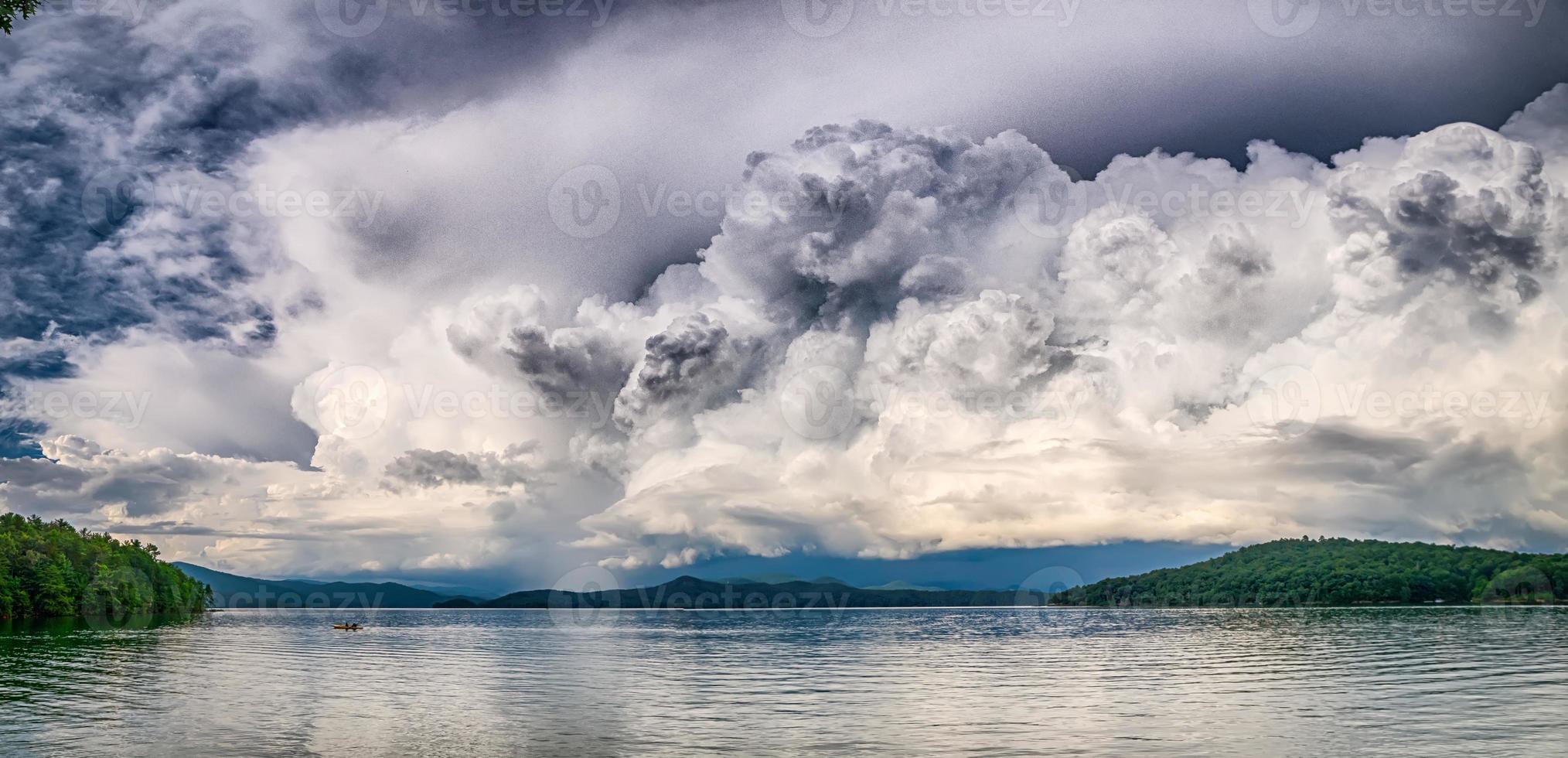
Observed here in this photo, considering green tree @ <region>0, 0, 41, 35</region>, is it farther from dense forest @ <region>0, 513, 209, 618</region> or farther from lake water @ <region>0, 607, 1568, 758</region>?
dense forest @ <region>0, 513, 209, 618</region>

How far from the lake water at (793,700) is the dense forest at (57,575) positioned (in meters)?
44.4

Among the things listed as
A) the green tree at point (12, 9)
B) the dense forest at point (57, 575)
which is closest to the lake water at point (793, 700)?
the green tree at point (12, 9)

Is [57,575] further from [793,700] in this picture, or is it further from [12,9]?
[12,9]

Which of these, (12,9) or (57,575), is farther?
(57,575)

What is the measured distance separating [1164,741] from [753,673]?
137 feet

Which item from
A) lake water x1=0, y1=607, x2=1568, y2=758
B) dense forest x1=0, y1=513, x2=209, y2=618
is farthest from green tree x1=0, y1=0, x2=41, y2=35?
dense forest x1=0, y1=513, x2=209, y2=618

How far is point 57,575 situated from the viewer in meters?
153

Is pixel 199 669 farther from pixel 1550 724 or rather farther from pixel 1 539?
pixel 1 539

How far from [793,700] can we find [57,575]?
493 ft

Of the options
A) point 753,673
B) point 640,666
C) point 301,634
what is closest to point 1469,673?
point 753,673

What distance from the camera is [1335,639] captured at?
4473 inches

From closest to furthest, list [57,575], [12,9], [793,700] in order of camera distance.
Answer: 1. [12,9]
2. [793,700]
3. [57,575]

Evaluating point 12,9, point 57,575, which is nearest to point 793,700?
point 12,9

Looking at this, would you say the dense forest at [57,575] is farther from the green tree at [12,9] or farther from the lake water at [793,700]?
the green tree at [12,9]
